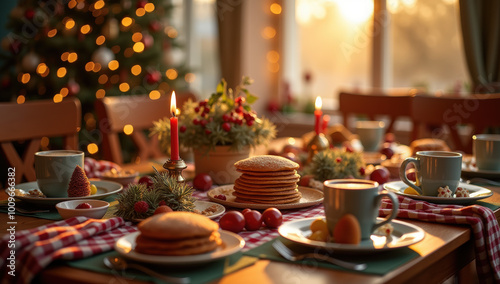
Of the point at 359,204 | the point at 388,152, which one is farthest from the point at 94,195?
the point at 388,152

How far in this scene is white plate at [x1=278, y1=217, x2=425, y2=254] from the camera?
976 millimetres

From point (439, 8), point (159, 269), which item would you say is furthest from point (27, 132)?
point (439, 8)

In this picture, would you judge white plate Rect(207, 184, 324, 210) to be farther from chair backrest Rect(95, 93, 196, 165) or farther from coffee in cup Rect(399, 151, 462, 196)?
chair backrest Rect(95, 93, 196, 165)

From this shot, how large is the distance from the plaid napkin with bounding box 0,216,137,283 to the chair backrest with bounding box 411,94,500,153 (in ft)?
5.49

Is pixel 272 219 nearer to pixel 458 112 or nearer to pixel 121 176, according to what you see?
pixel 121 176

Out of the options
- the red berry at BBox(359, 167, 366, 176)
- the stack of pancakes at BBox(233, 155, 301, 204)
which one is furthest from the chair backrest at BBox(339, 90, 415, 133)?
the stack of pancakes at BBox(233, 155, 301, 204)

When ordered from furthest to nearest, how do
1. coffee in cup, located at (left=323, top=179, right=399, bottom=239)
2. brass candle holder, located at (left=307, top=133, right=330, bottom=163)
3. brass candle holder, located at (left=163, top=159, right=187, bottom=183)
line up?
brass candle holder, located at (left=307, top=133, right=330, bottom=163)
brass candle holder, located at (left=163, top=159, right=187, bottom=183)
coffee in cup, located at (left=323, top=179, right=399, bottom=239)

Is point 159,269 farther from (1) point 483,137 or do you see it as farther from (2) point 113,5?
(2) point 113,5

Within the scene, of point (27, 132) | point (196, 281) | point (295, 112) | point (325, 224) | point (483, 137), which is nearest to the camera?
point (196, 281)

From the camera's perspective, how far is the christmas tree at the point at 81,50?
13.0 feet

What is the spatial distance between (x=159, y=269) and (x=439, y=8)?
12.2ft

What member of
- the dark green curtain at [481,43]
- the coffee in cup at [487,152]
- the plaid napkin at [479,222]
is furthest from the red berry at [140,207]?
the dark green curtain at [481,43]

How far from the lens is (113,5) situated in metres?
4.12

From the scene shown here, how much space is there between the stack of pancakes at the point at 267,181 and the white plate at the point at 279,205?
2cm
